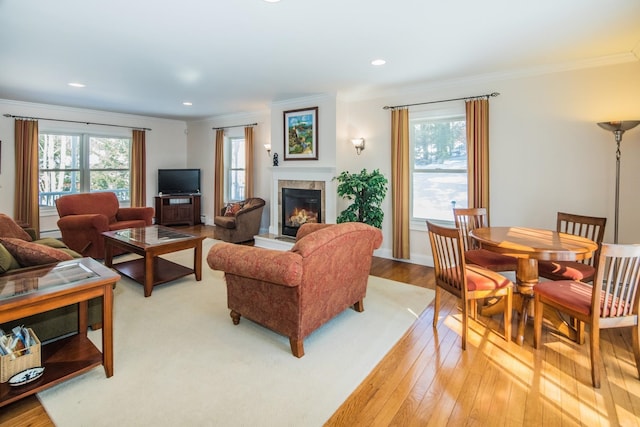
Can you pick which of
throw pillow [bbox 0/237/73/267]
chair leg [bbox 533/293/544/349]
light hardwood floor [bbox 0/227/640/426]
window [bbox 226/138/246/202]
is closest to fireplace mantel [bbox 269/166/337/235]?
window [bbox 226/138/246/202]

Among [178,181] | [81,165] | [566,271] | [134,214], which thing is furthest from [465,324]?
[81,165]

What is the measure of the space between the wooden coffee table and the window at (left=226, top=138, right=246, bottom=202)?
10.9ft

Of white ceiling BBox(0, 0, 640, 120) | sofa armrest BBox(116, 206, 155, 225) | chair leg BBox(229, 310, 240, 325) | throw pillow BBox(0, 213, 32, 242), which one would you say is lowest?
chair leg BBox(229, 310, 240, 325)

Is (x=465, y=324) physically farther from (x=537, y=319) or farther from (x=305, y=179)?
(x=305, y=179)

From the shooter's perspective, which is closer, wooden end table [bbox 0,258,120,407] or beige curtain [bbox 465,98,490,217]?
wooden end table [bbox 0,258,120,407]

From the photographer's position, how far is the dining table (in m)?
2.53

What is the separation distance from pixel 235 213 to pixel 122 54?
356 centimetres

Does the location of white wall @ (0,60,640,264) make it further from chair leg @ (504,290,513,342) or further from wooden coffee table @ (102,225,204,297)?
wooden coffee table @ (102,225,204,297)

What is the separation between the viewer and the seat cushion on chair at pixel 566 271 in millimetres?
2975

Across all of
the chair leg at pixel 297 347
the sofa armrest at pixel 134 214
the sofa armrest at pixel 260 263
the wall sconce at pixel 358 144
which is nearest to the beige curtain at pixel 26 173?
the sofa armrest at pixel 134 214

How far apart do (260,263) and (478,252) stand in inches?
93.7

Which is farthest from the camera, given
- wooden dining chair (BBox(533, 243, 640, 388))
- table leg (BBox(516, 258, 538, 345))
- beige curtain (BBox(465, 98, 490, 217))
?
beige curtain (BBox(465, 98, 490, 217))

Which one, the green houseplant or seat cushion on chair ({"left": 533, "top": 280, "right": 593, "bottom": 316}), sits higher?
the green houseplant

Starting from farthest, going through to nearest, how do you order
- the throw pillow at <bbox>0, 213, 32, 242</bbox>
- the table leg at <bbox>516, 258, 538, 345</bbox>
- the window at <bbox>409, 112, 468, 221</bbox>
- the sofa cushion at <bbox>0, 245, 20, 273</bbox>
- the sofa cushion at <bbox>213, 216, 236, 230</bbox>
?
1. the sofa cushion at <bbox>213, 216, 236, 230</bbox>
2. the window at <bbox>409, 112, 468, 221</bbox>
3. the throw pillow at <bbox>0, 213, 32, 242</bbox>
4. the table leg at <bbox>516, 258, 538, 345</bbox>
5. the sofa cushion at <bbox>0, 245, 20, 273</bbox>
